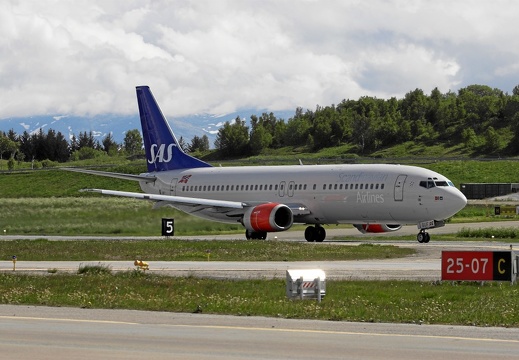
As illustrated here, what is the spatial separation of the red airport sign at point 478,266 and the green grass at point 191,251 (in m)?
11.1

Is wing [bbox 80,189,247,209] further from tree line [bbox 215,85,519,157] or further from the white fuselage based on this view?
tree line [bbox 215,85,519,157]

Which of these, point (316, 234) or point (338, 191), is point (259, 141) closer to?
point (316, 234)

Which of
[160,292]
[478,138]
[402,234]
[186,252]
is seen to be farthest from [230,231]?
[478,138]

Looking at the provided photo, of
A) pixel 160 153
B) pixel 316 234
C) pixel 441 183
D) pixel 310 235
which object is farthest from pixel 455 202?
pixel 160 153

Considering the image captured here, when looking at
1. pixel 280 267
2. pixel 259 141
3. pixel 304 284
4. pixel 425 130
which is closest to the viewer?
pixel 304 284

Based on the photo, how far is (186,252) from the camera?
43.1 m

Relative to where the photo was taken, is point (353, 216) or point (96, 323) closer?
point (96, 323)

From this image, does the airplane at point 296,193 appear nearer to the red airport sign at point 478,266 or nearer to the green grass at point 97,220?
the green grass at point 97,220

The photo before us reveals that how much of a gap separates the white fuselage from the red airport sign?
21255 mm

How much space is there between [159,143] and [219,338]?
47.6 metres

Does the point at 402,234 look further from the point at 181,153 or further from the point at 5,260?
the point at 5,260

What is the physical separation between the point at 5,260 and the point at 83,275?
9886mm

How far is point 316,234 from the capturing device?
184ft

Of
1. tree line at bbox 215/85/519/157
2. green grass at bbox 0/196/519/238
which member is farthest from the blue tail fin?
tree line at bbox 215/85/519/157
